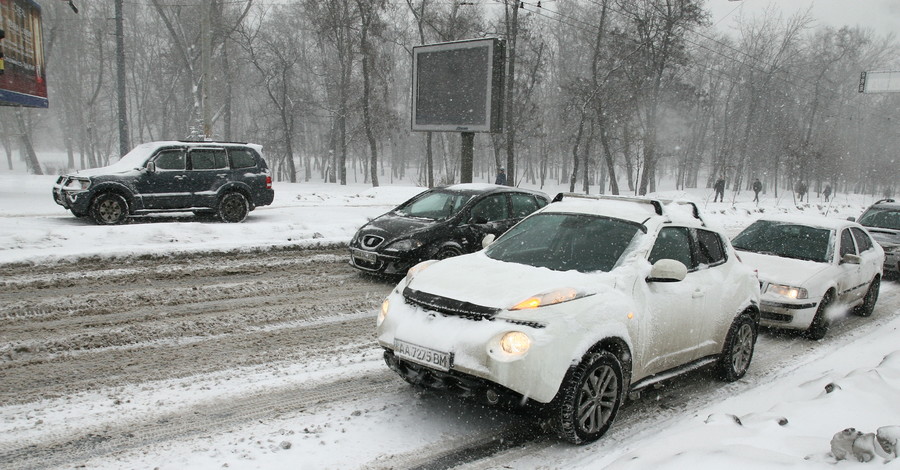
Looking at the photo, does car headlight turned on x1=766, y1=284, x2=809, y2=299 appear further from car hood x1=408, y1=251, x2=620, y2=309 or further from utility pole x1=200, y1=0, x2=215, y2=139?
utility pole x1=200, y1=0, x2=215, y2=139

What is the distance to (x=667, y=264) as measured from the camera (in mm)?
4641

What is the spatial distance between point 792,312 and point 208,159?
12458 millimetres

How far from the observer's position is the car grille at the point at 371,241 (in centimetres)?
907

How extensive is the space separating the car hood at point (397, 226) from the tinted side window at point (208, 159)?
21.1 feet

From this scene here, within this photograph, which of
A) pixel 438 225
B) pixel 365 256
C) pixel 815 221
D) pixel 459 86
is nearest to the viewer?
pixel 815 221

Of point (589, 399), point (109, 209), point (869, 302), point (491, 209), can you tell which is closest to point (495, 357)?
point (589, 399)

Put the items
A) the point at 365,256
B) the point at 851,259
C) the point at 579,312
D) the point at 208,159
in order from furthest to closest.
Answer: the point at 208,159 < the point at 365,256 < the point at 851,259 < the point at 579,312

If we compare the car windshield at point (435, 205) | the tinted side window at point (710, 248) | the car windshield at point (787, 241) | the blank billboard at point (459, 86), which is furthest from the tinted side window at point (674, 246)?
the blank billboard at point (459, 86)

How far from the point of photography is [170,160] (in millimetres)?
13594

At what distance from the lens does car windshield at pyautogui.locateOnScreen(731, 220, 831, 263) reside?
830cm

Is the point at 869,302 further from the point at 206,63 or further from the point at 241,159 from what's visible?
the point at 206,63

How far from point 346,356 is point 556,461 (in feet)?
8.56

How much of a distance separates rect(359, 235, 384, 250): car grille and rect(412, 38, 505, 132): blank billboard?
7640 millimetres

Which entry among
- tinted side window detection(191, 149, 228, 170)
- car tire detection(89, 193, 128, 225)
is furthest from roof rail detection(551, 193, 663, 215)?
car tire detection(89, 193, 128, 225)
